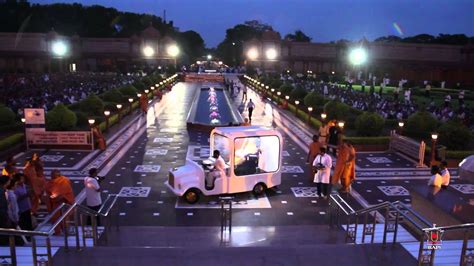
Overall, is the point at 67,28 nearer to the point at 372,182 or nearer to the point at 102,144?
the point at 102,144

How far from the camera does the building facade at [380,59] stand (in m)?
54.9

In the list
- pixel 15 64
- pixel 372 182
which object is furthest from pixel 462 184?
pixel 15 64

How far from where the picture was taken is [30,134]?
607 inches

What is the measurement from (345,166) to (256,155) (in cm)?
222

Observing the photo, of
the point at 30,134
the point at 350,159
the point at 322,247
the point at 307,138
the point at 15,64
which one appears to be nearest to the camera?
the point at 322,247

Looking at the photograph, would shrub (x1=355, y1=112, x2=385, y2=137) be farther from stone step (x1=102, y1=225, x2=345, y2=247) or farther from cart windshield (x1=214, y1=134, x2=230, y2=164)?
stone step (x1=102, y1=225, x2=345, y2=247)

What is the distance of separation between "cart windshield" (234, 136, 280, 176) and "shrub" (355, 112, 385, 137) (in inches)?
279

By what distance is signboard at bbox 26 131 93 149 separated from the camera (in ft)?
50.5

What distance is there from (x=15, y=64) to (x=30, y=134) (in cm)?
5042

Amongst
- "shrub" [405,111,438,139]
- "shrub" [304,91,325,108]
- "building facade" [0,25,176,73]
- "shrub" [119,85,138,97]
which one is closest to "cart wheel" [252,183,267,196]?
"shrub" [405,111,438,139]

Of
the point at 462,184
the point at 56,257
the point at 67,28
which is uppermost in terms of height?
the point at 67,28

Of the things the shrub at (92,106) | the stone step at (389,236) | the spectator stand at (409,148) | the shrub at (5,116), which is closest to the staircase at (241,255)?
the stone step at (389,236)

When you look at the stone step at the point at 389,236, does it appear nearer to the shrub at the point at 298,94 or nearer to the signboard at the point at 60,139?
the signboard at the point at 60,139

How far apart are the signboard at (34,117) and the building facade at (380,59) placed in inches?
1907
